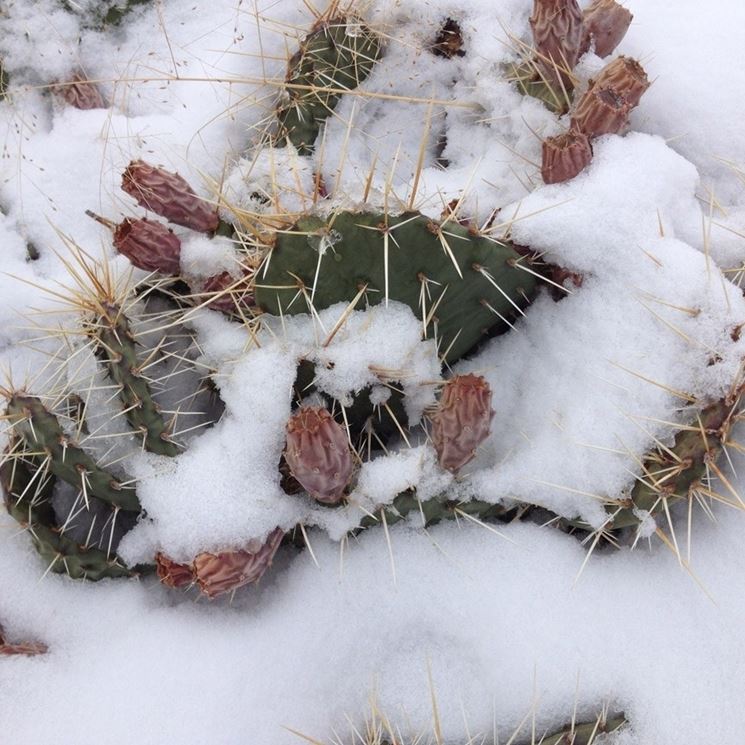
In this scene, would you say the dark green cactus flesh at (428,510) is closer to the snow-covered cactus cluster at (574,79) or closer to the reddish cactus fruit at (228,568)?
the reddish cactus fruit at (228,568)

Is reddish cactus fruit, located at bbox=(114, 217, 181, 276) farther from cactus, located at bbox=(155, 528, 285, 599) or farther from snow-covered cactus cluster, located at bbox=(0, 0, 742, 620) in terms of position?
cactus, located at bbox=(155, 528, 285, 599)

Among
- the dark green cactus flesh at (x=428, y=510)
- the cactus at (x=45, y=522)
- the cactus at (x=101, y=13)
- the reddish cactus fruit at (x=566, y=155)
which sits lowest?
the cactus at (x=45, y=522)

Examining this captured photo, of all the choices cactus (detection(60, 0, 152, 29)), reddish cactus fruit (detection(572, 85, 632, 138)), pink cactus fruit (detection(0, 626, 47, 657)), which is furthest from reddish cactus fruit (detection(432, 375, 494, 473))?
cactus (detection(60, 0, 152, 29))

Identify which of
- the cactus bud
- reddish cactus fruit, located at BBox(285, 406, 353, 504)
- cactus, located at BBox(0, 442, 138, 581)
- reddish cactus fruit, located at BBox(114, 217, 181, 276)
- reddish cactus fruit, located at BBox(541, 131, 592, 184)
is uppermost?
the cactus bud

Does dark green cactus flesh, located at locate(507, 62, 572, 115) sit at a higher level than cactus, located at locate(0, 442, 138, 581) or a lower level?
higher

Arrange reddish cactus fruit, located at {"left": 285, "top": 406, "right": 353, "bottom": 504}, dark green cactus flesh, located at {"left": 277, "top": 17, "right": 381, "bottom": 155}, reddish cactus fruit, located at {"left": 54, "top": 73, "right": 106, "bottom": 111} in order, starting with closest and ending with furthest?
reddish cactus fruit, located at {"left": 285, "top": 406, "right": 353, "bottom": 504} → dark green cactus flesh, located at {"left": 277, "top": 17, "right": 381, "bottom": 155} → reddish cactus fruit, located at {"left": 54, "top": 73, "right": 106, "bottom": 111}

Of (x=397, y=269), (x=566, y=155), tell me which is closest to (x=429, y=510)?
(x=397, y=269)

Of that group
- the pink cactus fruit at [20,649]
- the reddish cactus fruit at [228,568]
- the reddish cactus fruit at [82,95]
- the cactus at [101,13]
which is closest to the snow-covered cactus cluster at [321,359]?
the reddish cactus fruit at [228,568]
